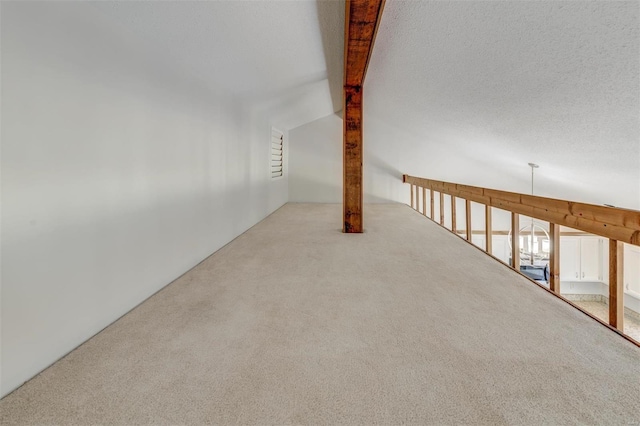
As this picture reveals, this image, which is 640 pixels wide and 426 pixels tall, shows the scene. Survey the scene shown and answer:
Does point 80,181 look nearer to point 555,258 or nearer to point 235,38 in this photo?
point 235,38

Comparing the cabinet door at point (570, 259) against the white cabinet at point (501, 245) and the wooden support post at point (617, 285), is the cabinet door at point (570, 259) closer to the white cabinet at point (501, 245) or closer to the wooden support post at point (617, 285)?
the white cabinet at point (501, 245)

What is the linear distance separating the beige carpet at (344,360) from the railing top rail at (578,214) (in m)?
0.45

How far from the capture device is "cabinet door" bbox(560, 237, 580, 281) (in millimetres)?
6043

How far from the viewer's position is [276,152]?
5426mm

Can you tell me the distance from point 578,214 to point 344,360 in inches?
59.6

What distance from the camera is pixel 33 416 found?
3.03 ft

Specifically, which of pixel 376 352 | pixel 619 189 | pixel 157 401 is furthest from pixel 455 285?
pixel 619 189

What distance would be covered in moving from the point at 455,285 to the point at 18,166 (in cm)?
225

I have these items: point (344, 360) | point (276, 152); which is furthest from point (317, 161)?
point (344, 360)

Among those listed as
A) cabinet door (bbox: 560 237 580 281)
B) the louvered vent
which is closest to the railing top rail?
the louvered vent

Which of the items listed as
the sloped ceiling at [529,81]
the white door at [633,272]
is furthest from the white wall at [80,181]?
the white door at [633,272]

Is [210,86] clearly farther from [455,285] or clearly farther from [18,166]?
[455,285]

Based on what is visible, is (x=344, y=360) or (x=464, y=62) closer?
(x=344, y=360)

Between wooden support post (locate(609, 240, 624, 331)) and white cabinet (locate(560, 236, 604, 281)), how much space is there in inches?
224
